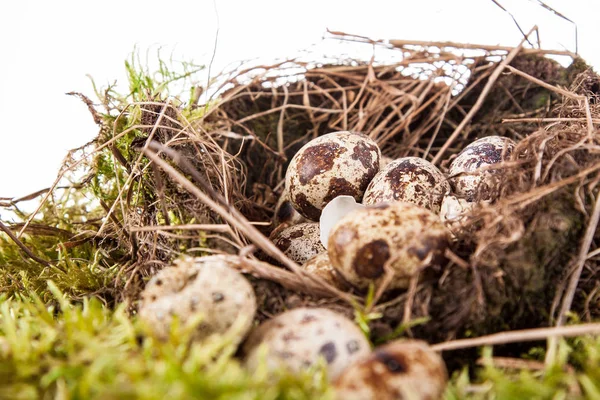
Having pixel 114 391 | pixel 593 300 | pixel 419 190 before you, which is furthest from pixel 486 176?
pixel 114 391

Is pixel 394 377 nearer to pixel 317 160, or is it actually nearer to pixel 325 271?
pixel 325 271

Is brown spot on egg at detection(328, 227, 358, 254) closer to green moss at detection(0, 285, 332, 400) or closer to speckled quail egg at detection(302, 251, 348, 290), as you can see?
speckled quail egg at detection(302, 251, 348, 290)

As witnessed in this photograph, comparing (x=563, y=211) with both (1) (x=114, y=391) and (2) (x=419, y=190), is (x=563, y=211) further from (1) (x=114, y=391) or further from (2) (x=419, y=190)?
(1) (x=114, y=391)

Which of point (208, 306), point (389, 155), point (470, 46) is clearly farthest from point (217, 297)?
point (470, 46)

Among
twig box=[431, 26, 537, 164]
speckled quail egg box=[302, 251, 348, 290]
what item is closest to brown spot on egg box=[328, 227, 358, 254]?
speckled quail egg box=[302, 251, 348, 290]

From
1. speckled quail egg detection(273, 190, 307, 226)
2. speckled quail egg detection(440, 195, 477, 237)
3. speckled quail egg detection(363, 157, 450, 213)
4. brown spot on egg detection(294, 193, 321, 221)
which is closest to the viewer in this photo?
speckled quail egg detection(440, 195, 477, 237)

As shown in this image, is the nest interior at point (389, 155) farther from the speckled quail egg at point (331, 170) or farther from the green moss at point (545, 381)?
the speckled quail egg at point (331, 170)
